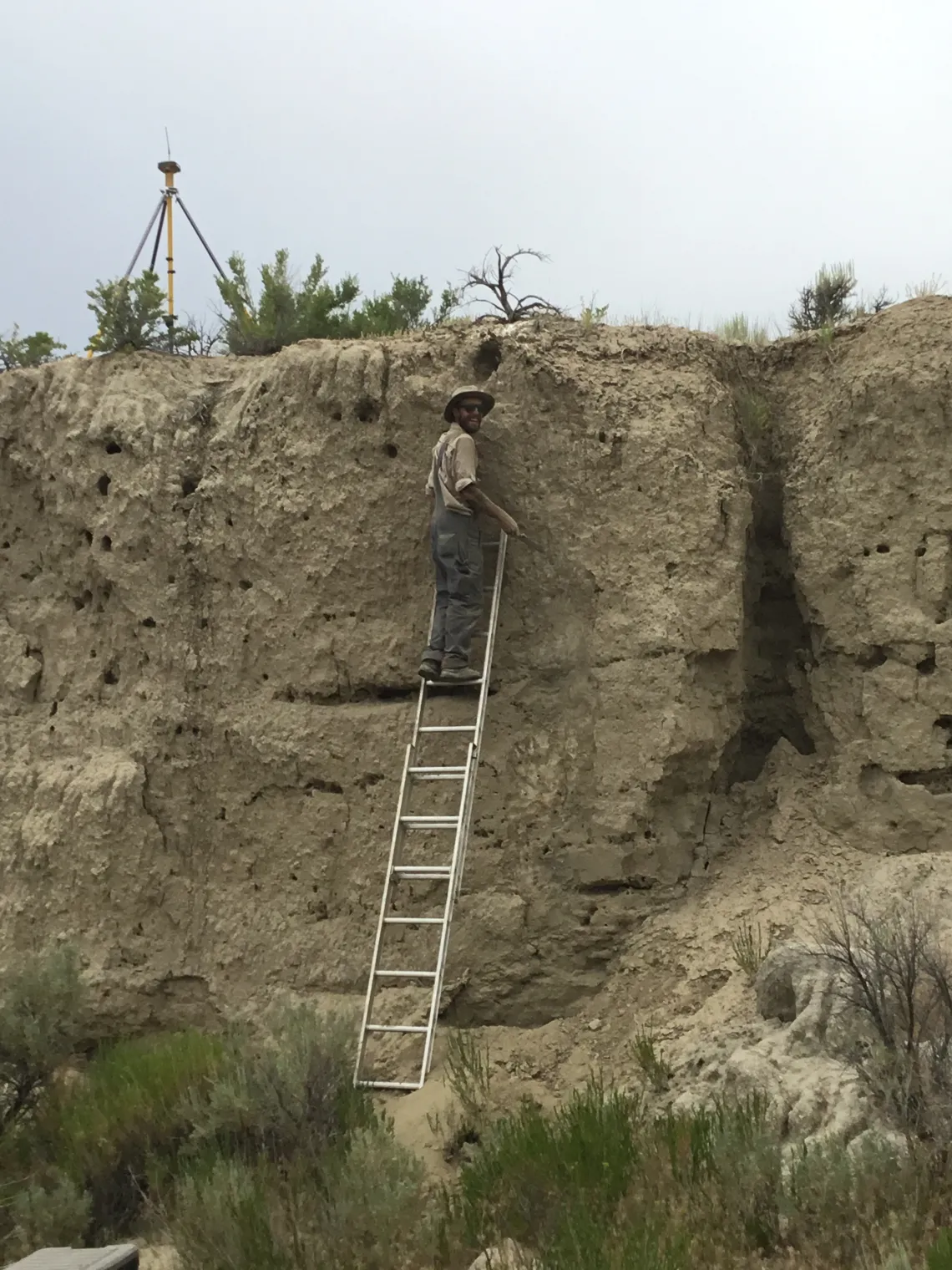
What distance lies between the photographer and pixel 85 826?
8508mm

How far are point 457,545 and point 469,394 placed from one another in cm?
86

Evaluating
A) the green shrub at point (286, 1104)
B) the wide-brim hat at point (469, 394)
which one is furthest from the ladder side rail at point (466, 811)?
the wide-brim hat at point (469, 394)

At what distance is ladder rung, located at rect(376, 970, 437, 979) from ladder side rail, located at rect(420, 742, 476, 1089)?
60mm

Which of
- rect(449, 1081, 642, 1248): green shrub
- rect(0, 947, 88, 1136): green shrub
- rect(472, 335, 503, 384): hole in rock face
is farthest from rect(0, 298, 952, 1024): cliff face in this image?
rect(449, 1081, 642, 1248): green shrub

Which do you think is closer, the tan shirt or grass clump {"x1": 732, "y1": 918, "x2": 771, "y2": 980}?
grass clump {"x1": 732, "y1": 918, "x2": 771, "y2": 980}

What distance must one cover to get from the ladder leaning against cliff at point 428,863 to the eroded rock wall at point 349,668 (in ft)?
0.50

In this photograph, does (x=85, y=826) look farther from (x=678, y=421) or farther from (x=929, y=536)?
(x=929, y=536)

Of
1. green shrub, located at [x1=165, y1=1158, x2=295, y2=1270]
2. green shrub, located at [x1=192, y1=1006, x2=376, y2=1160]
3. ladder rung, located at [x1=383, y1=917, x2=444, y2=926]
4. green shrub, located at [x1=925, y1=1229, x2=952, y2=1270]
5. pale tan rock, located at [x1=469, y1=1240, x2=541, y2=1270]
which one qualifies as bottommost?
green shrub, located at [x1=165, y1=1158, x2=295, y2=1270]

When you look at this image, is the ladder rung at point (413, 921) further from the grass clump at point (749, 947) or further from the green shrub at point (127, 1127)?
the grass clump at point (749, 947)

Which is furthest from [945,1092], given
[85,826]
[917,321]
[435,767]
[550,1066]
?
[85,826]

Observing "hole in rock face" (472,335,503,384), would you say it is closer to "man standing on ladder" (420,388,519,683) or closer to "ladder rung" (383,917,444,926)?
"man standing on ladder" (420,388,519,683)

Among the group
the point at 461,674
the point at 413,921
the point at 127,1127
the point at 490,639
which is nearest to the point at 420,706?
the point at 461,674

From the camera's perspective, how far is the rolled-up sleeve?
7637 mm

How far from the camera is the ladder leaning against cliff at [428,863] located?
7.21 metres
